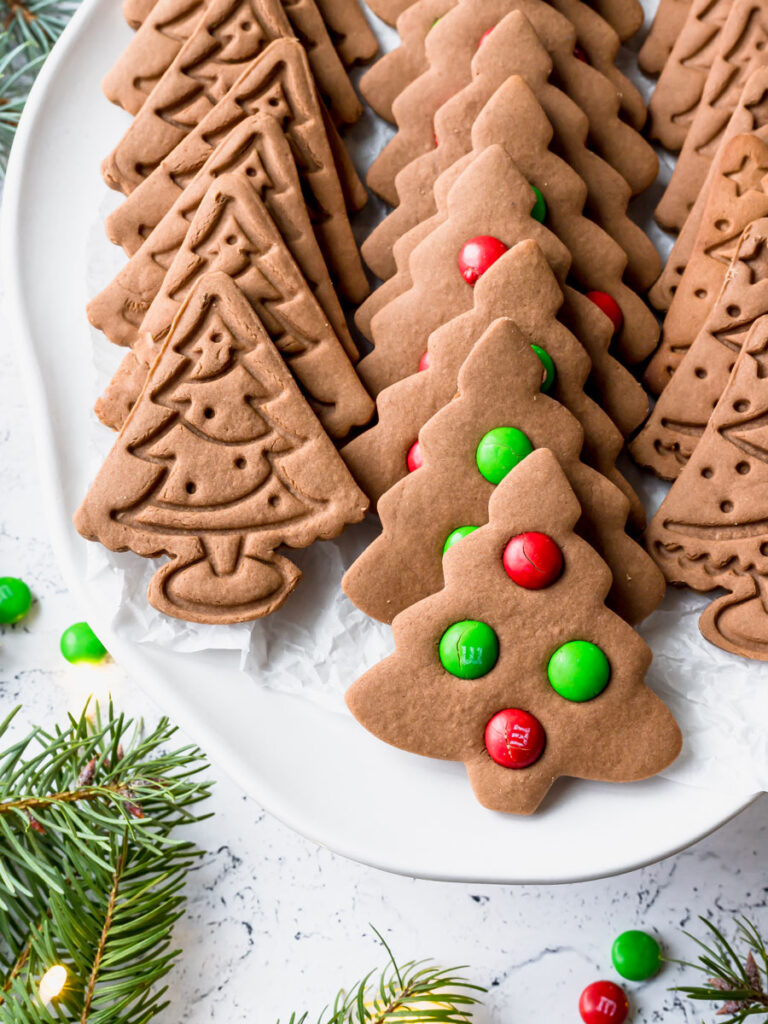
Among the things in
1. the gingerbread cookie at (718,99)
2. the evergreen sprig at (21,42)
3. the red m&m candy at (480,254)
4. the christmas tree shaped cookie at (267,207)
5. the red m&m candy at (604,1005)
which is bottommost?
the red m&m candy at (604,1005)

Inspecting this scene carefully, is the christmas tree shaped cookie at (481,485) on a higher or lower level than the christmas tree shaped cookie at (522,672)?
higher

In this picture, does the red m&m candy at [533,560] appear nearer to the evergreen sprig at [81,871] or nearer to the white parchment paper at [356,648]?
the white parchment paper at [356,648]

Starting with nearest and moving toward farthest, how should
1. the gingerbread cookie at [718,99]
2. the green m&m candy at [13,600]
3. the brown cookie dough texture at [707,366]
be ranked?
the brown cookie dough texture at [707,366] < the gingerbread cookie at [718,99] < the green m&m candy at [13,600]

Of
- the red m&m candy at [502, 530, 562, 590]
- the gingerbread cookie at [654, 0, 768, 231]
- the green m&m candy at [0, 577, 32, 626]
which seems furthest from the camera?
the green m&m candy at [0, 577, 32, 626]

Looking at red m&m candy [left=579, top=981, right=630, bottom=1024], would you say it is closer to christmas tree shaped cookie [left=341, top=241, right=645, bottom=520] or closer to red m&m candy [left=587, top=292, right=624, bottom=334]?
christmas tree shaped cookie [left=341, top=241, right=645, bottom=520]

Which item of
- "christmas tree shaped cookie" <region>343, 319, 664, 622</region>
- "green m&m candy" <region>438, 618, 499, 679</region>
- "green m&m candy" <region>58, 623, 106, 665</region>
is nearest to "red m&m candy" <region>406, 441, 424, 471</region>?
"christmas tree shaped cookie" <region>343, 319, 664, 622</region>

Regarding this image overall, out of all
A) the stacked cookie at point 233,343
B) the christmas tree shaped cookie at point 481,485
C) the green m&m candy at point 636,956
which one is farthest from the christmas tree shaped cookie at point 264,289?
the green m&m candy at point 636,956
